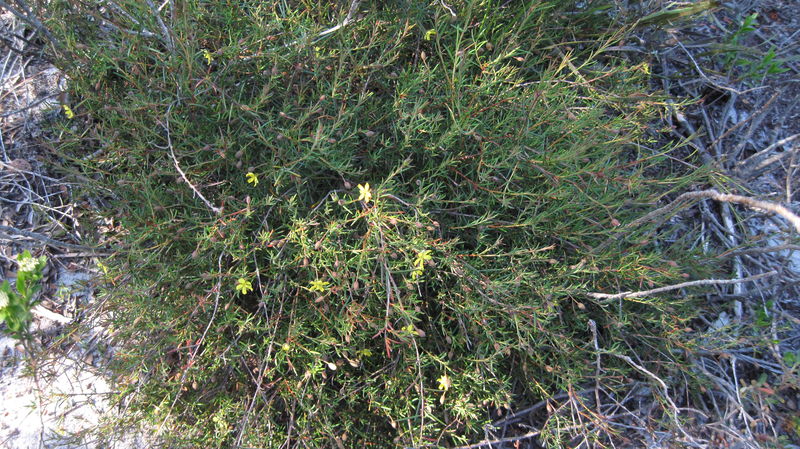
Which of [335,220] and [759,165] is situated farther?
[759,165]

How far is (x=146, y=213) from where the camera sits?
2.48 metres

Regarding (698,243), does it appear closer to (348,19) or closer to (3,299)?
(348,19)

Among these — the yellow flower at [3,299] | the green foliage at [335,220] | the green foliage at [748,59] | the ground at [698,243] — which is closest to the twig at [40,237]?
the ground at [698,243]

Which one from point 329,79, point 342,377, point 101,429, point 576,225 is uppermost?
point 329,79

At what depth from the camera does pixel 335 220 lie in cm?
251

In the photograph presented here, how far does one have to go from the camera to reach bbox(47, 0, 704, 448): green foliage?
2336 mm

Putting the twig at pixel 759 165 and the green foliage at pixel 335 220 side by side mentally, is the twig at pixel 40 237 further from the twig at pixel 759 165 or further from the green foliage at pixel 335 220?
the twig at pixel 759 165

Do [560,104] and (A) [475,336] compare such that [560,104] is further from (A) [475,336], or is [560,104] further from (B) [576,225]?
(A) [475,336]

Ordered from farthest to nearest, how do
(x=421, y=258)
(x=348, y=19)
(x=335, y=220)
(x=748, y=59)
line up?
(x=748, y=59)
(x=335, y=220)
(x=348, y=19)
(x=421, y=258)

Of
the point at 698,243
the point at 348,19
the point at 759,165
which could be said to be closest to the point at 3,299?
the point at 348,19

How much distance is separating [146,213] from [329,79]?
42.4 inches

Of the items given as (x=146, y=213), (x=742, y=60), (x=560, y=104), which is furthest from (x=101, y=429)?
(x=742, y=60)

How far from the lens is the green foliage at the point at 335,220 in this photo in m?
2.34

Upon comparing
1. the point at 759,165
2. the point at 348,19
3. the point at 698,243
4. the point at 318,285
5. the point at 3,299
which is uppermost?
the point at 348,19
